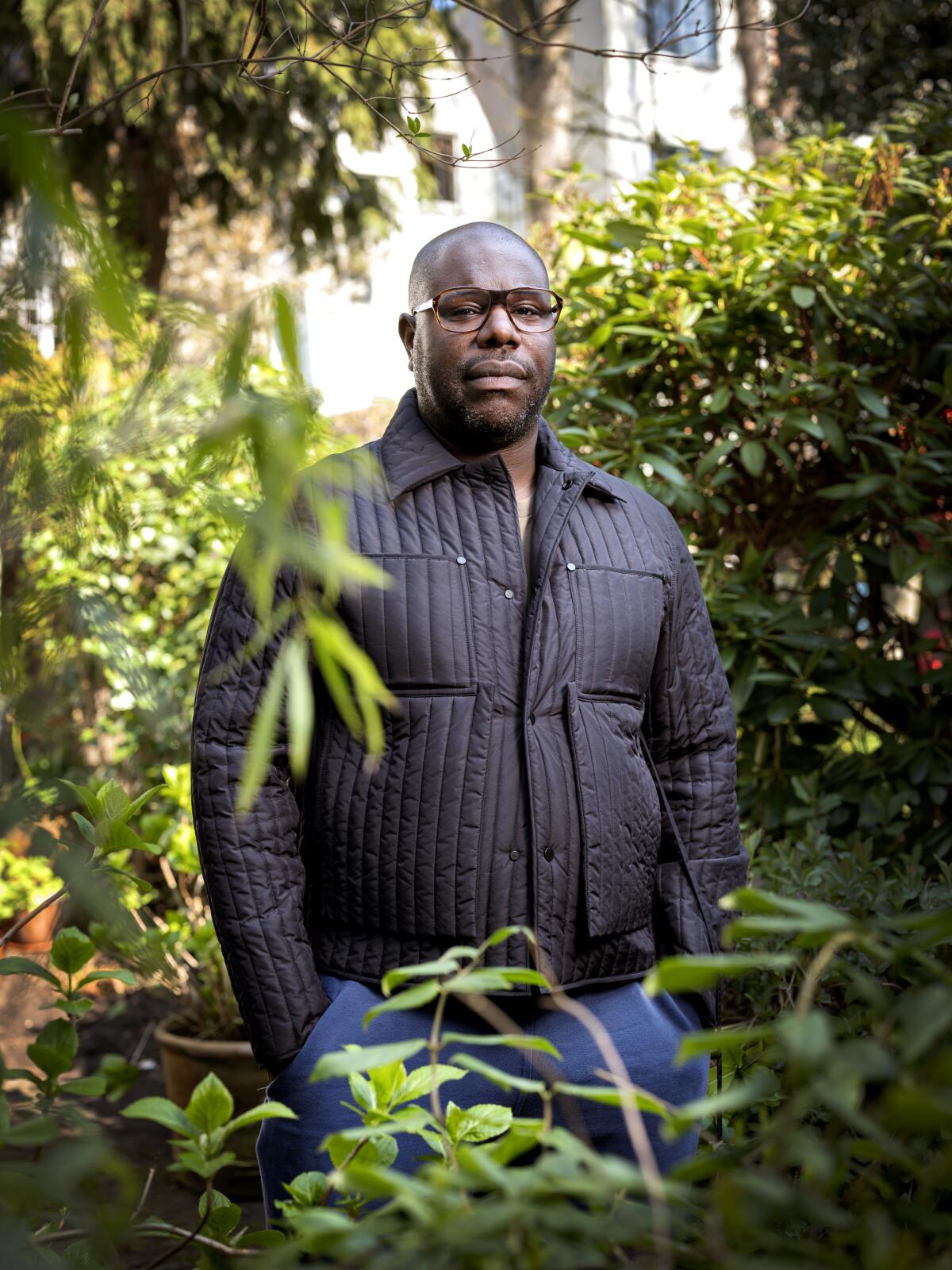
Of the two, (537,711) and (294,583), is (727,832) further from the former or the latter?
(294,583)

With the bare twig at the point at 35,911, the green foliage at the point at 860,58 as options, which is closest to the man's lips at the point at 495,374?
the bare twig at the point at 35,911

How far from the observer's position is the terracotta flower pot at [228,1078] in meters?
3.68

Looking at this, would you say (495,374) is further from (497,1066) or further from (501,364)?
(497,1066)

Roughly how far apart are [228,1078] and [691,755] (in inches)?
82.9

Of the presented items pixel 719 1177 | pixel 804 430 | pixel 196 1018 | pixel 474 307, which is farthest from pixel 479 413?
pixel 196 1018

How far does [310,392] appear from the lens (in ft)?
2.69

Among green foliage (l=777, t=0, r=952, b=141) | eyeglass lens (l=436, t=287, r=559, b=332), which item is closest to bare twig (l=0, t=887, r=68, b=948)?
eyeglass lens (l=436, t=287, r=559, b=332)

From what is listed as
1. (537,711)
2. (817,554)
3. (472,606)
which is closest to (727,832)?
(537,711)

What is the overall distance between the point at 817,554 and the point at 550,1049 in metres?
2.91

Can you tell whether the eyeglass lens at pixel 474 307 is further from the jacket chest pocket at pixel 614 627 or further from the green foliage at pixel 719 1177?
the green foliage at pixel 719 1177

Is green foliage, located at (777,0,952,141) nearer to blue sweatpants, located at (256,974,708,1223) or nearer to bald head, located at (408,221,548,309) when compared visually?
bald head, located at (408,221,548,309)

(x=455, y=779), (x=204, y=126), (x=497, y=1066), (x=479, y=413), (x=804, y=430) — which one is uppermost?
(x=204, y=126)

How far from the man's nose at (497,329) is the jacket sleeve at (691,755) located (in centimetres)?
51

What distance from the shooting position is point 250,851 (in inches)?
80.0
